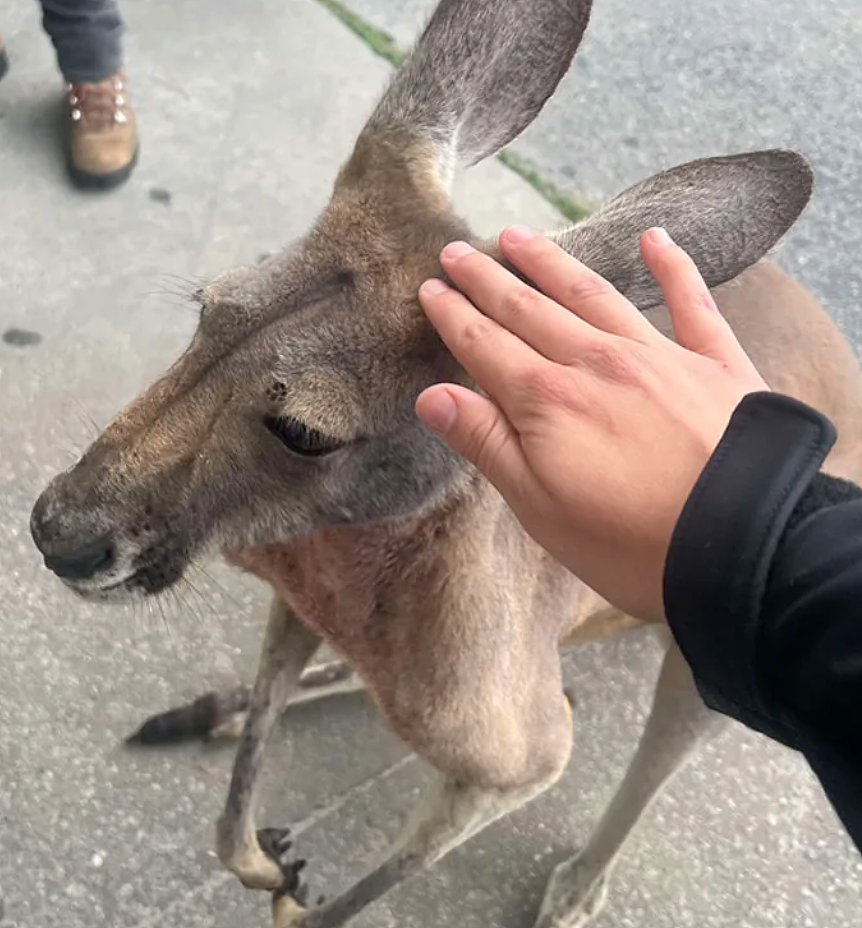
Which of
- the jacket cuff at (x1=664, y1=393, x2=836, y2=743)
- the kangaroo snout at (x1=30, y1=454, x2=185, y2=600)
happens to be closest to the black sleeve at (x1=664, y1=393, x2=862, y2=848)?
the jacket cuff at (x1=664, y1=393, x2=836, y2=743)

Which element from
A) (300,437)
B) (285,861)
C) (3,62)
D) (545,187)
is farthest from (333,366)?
(3,62)

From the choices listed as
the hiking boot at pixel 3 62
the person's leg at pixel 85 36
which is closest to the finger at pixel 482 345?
the person's leg at pixel 85 36

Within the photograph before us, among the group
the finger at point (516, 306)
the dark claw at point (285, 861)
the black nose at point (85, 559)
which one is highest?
the finger at point (516, 306)

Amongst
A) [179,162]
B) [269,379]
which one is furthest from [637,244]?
[179,162]

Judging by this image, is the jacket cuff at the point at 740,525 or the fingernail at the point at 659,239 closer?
the jacket cuff at the point at 740,525

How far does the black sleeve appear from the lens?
795 millimetres

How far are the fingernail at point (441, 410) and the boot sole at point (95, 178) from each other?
80.5 inches

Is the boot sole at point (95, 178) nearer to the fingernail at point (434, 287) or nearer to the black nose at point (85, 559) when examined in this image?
the black nose at point (85, 559)

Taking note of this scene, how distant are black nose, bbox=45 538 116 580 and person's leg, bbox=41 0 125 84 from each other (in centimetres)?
193

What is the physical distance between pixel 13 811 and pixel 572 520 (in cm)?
130

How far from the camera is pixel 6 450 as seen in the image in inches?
87.8

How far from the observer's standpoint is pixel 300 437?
3.95 feet

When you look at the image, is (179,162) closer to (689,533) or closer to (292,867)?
(292,867)

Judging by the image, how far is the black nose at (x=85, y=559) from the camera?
1177 mm
